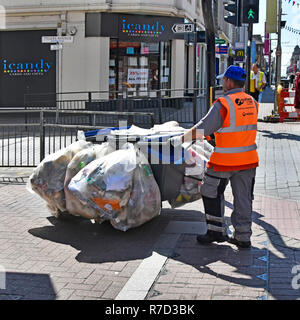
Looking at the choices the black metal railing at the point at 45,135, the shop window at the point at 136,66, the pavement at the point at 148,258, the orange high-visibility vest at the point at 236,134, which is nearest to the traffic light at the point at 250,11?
the black metal railing at the point at 45,135

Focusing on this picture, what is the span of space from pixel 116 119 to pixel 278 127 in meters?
7.16

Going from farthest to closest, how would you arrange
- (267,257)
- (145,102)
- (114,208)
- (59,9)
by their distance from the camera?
(59,9) < (145,102) < (114,208) < (267,257)

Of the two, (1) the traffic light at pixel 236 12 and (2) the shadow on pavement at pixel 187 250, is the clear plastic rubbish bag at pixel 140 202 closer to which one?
(2) the shadow on pavement at pixel 187 250

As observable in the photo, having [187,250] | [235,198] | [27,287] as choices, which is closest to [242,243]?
[235,198]

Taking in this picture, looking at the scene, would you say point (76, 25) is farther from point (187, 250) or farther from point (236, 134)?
point (187, 250)

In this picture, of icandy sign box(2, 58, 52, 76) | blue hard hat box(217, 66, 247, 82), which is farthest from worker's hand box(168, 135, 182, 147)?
icandy sign box(2, 58, 52, 76)

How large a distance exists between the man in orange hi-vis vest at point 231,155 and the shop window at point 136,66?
16222mm

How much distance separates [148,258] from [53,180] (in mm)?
1646

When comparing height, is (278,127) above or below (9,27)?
below

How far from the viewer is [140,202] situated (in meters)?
6.06

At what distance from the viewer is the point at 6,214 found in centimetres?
713

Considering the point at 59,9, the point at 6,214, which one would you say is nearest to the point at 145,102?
the point at 59,9

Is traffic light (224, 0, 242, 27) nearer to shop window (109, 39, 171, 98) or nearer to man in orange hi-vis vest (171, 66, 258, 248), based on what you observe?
man in orange hi-vis vest (171, 66, 258, 248)
